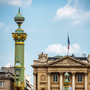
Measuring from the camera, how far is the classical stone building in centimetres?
17912

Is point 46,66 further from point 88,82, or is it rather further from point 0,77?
point 0,77

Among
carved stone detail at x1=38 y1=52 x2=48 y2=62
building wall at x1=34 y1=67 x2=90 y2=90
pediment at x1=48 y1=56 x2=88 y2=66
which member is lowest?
building wall at x1=34 y1=67 x2=90 y2=90

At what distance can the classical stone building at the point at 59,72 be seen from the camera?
179125mm

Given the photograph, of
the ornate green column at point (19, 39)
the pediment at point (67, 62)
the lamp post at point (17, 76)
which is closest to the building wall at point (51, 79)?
the pediment at point (67, 62)

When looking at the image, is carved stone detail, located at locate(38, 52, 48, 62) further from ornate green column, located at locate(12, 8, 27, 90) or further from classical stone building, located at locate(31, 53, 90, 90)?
ornate green column, located at locate(12, 8, 27, 90)

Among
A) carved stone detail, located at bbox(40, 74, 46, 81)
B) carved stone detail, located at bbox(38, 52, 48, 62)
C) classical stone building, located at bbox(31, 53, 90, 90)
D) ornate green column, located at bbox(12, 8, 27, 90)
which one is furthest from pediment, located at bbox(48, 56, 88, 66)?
ornate green column, located at bbox(12, 8, 27, 90)

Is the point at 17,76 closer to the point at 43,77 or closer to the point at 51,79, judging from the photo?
the point at 43,77

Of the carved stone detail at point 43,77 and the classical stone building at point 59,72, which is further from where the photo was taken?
the carved stone detail at point 43,77

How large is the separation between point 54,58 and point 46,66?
6.86 metres

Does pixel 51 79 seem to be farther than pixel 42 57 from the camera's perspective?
No

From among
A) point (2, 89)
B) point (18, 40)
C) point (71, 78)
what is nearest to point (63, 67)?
point (71, 78)

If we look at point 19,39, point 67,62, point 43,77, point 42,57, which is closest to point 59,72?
point 67,62

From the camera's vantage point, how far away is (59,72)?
589 feet

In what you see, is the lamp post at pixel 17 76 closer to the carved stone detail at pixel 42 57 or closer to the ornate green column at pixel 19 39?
the ornate green column at pixel 19 39
